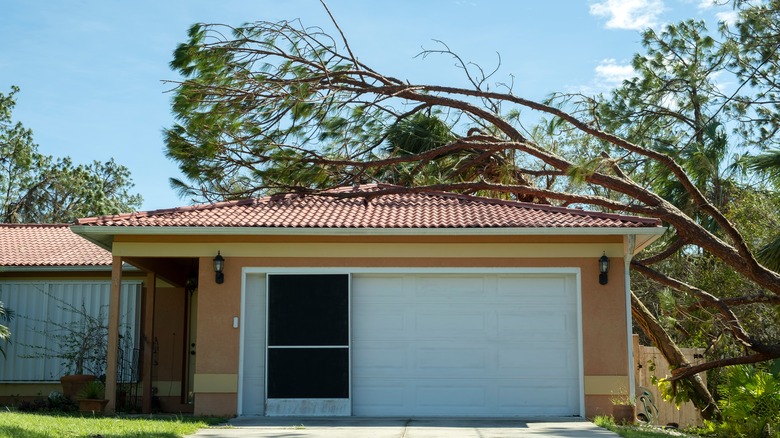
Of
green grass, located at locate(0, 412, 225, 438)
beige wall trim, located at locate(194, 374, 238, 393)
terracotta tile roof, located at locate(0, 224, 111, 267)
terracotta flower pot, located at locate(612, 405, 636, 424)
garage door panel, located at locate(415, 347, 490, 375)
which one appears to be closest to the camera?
green grass, located at locate(0, 412, 225, 438)

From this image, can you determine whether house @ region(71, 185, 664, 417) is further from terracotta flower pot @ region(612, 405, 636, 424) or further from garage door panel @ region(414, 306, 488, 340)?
terracotta flower pot @ region(612, 405, 636, 424)

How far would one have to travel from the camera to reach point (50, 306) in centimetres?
1773

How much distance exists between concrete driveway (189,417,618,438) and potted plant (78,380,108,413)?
7.93 feet

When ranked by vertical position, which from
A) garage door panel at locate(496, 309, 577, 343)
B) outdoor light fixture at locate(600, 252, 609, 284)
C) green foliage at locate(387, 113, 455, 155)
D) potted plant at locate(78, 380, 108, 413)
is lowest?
potted plant at locate(78, 380, 108, 413)

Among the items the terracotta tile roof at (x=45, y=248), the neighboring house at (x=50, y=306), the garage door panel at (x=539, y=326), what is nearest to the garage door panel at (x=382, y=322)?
the garage door panel at (x=539, y=326)

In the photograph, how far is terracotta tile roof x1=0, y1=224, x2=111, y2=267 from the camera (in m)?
17.5

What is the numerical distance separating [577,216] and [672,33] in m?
15.3

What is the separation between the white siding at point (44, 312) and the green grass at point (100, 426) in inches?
173

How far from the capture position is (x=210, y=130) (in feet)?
53.4

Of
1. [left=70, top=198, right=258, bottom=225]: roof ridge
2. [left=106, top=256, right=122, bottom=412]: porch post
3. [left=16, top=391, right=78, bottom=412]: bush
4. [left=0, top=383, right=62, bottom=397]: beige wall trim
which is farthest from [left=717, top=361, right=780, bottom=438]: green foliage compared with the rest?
[left=0, top=383, right=62, bottom=397]: beige wall trim

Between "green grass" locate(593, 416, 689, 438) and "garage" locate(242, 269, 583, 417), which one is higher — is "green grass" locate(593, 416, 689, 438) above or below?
below

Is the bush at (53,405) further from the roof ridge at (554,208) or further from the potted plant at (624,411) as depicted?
the potted plant at (624,411)

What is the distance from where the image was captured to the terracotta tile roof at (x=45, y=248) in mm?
A: 17547

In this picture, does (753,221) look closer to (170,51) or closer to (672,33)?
(672,33)
